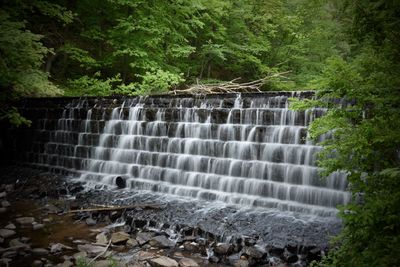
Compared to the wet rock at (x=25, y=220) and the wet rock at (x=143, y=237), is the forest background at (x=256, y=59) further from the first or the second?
the wet rock at (x=25, y=220)

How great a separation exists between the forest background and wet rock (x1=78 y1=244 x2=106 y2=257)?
4066mm

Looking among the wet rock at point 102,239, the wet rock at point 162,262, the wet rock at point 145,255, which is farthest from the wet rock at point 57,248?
the wet rock at point 162,262

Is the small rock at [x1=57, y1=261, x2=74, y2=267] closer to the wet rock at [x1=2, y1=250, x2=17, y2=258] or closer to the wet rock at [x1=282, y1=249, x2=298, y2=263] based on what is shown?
the wet rock at [x1=2, y1=250, x2=17, y2=258]

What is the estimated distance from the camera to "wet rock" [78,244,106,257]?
5.99 metres

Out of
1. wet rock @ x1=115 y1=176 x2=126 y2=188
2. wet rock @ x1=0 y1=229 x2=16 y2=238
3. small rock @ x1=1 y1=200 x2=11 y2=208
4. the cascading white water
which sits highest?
the cascading white water

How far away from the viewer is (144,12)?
1828cm

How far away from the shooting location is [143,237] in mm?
6684

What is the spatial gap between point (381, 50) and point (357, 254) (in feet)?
7.64

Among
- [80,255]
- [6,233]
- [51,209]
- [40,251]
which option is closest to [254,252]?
[80,255]

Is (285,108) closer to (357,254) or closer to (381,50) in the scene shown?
(381,50)

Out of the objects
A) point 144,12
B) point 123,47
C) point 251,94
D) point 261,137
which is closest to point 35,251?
point 261,137

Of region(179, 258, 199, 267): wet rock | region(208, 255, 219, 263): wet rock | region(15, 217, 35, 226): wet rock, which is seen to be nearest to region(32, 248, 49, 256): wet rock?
region(15, 217, 35, 226): wet rock

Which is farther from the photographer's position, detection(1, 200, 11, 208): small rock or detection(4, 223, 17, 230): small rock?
detection(1, 200, 11, 208): small rock

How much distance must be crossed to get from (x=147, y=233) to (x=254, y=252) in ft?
7.89
